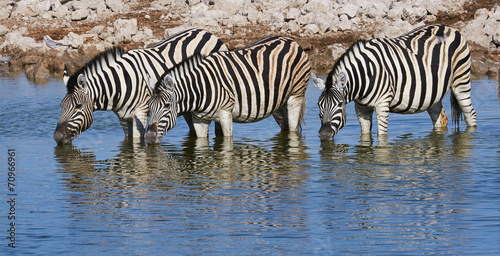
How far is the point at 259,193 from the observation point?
33.2 ft

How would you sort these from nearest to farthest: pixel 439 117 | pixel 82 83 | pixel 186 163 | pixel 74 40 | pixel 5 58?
pixel 186 163, pixel 82 83, pixel 439 117, pixel 5 58, pixel 74 40

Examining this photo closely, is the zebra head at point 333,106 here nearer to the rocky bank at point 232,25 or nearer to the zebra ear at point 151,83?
the zebra ear at point 151,83

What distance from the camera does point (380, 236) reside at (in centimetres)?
808

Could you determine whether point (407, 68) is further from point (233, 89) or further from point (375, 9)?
point (375, 9)

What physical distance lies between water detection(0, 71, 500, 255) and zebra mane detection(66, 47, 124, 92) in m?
1.10

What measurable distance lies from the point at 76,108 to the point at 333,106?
4024 millimetres

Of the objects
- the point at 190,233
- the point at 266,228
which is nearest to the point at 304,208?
Result: the point at 266,228

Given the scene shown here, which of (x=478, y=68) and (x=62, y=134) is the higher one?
(x=478, y=68)

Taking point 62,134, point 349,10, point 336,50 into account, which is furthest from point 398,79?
point 349,10

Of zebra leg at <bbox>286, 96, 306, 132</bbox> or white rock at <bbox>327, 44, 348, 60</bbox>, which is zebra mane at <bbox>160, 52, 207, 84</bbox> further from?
white rock at <bbox>327, 44, 348, 60</bbox>

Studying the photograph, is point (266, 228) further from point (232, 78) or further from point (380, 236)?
point (232, 78)

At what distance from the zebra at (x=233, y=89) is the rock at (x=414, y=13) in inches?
710

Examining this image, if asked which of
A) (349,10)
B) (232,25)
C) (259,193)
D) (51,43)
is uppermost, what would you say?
(349,10)

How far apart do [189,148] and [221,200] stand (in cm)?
427
